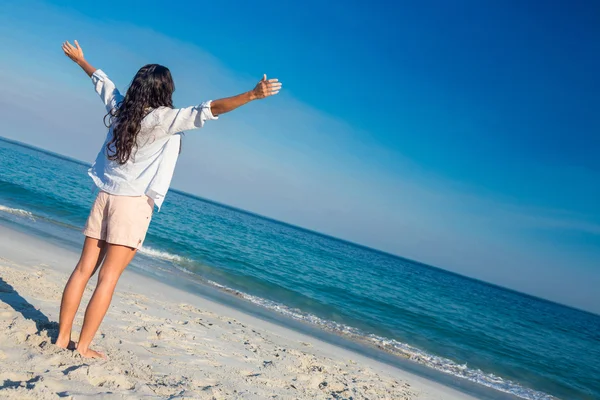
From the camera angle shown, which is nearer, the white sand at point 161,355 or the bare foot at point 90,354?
the white sand at point 161,355

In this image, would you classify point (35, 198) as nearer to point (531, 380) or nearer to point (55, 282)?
point (55, 282)

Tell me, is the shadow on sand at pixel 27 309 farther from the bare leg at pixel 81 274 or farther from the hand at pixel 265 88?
the hand at pixel 265 88

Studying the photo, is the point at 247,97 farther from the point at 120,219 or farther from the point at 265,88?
the point at 120,219

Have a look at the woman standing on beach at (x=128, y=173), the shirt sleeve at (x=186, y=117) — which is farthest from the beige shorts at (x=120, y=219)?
the shirt sleeve at (x=186, y=117)

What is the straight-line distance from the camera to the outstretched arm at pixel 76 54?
342 cm

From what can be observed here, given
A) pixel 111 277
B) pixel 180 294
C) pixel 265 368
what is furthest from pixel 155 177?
pixel 180 294

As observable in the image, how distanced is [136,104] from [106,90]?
17.9 inches

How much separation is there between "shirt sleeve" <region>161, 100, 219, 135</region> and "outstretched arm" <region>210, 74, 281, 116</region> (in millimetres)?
51

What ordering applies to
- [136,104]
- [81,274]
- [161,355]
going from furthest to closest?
[161,355], [81,274], [136,104]

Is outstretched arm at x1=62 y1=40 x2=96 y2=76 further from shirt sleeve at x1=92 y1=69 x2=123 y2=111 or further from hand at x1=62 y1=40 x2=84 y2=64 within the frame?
shirt sleeve at x1=92 y1=69 x2=123 y2=111

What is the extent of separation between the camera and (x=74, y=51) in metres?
3.47

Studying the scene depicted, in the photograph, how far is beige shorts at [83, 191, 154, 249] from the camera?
10.0ft

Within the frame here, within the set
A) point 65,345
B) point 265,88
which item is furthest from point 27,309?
point 265,88

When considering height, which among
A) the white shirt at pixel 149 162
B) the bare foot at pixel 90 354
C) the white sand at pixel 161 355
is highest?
the white shirt at pixel 149 162
